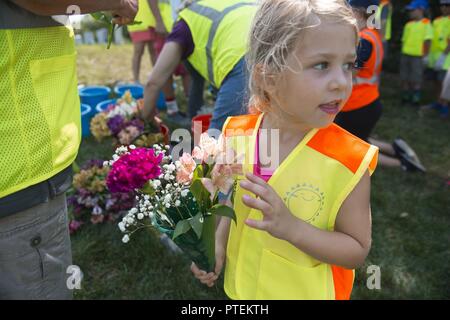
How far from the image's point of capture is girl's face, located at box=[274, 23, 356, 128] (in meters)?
1.13

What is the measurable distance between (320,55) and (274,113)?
279mm

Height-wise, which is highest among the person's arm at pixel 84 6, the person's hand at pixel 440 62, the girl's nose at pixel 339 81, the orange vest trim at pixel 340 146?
the person's arm at pixel 84 6

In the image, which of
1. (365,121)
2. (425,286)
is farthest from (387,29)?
(425,286)

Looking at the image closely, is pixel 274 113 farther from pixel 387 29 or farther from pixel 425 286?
pixel 387 29

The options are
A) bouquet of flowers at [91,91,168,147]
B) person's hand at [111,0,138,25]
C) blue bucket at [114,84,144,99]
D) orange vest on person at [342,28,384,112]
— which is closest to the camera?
person's hand at [111,0,138,25]

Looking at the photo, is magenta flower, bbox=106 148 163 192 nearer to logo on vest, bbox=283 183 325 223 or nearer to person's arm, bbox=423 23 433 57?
logo on vest, bbox=283 183 325 223

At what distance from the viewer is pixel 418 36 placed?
20.6 ft

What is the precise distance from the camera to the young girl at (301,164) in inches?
44.9

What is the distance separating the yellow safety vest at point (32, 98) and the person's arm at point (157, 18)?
3.75 metres

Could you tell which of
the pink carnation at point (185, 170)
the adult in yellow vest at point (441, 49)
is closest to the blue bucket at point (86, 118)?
the pink carnation at point (185, 170)

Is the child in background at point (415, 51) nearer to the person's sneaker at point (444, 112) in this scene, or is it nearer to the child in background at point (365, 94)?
the person's sneaker at point (444, 112)

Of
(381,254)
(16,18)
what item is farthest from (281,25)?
(381,254)

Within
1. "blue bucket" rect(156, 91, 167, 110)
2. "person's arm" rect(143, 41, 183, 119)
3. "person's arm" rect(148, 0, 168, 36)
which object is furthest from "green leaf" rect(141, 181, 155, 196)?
"blue bucket" rect(156, 91, 167, 110)
